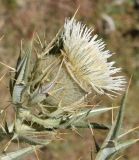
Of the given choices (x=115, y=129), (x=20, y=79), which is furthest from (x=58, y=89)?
(x=115, y=129)

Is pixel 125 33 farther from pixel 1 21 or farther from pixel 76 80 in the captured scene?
pixel 76 80

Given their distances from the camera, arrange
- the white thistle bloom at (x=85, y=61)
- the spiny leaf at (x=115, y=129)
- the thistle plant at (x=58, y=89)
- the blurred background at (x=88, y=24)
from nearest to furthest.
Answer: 1. the spiny leaf at (x=115, y=129)
2. the thistle plant at (x=58, y=89)
3. the white thistle bloom at (x=85, y=61)
4. the blurred background at (x=88, y=24)

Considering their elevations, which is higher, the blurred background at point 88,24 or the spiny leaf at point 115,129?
the blurred background at point 88,24

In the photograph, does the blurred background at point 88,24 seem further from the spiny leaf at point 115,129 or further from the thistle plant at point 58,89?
the spiny leaf at point 115,129

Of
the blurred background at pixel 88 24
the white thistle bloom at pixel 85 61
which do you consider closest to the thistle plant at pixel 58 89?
the white thistle bloom at pixel 85 61

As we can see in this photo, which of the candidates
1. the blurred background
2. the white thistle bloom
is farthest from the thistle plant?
the blurred background

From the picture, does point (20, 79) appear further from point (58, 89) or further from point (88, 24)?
point (88, 24)

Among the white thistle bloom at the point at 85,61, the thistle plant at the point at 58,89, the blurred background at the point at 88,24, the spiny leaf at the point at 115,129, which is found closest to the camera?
the spiny leaf at the point at 115,129

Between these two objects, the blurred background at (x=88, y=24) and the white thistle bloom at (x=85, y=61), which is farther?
the blurred background at (x=88, y=24)

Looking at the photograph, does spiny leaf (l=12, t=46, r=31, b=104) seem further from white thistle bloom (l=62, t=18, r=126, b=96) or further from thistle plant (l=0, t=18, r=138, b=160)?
white thistle bloom (l=62, t=18, r=126, b=96)
